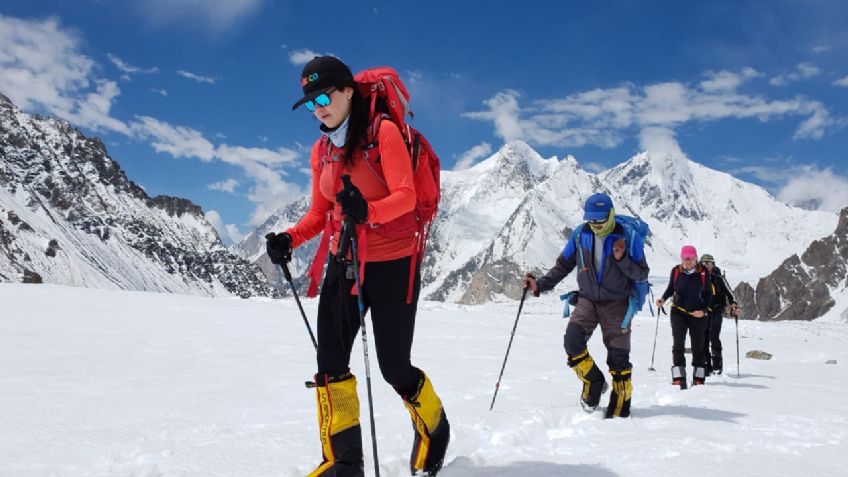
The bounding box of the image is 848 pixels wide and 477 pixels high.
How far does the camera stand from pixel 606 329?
283 inches

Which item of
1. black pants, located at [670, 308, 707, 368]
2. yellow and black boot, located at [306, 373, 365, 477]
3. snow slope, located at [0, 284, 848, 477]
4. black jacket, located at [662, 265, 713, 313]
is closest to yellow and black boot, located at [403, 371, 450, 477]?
snow slope, located at [0, 284, 848, 477]

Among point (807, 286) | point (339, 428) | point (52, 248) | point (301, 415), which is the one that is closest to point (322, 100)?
point (339, 428)

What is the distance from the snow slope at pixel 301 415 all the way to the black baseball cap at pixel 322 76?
264cm

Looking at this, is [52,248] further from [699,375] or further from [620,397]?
[620,397]

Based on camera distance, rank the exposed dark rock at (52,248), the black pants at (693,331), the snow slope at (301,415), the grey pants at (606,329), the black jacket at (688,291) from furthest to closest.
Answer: the exposed dark rock at (52,248)
the black jacket at (688,291)
the black pants at (693,331)
the grey pants at (606,329)
the snow slope at (301,415)

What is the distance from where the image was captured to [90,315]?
14734 mm

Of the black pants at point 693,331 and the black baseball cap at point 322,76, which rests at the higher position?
the black baseball cap at point 322,76

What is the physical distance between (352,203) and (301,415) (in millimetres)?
3216

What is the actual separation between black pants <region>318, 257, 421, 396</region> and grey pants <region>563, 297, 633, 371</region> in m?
3.46

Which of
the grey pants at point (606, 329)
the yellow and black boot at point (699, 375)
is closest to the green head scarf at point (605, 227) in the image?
the grey pants at point (606, 329)

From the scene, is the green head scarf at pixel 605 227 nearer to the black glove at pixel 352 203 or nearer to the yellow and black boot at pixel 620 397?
the yellow and black boot at pixel 620 397

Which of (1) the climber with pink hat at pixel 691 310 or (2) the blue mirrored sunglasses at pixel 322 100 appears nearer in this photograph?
(2) the blue mirrored sunglasses at pixel 322 100

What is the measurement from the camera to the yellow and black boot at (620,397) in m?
6.81

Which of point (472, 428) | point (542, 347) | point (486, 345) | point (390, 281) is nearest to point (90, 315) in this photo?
point (486, 345)
